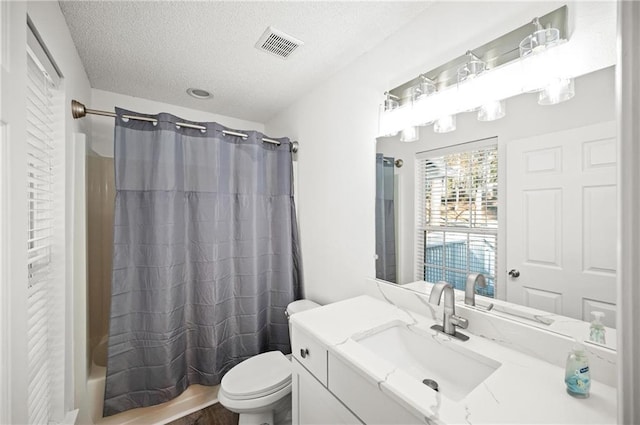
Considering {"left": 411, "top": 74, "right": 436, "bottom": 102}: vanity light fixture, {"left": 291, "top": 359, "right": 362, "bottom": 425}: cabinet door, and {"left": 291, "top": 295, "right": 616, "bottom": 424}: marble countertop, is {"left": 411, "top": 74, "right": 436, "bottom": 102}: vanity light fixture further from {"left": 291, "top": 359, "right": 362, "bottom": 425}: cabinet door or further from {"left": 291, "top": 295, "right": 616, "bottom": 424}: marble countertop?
{"left": 291, "top": 359, "right": 362, "bottom": 425}: cabinet door

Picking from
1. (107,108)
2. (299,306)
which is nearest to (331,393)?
(299,306)

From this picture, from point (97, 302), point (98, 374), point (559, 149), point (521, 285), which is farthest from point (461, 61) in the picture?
point (97, 302)

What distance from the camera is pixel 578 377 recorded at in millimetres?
701

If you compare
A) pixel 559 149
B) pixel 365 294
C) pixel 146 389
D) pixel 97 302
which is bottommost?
pixel 146 389

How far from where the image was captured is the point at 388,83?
1462 mm

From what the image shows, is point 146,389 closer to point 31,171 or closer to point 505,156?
point 31,171

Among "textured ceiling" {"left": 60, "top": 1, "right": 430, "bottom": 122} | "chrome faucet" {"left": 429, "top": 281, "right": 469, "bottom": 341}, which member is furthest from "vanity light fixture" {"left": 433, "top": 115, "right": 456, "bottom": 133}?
"chrome faucet" {"left": 429, "top": 281, "right": 469, "bottom": 341}

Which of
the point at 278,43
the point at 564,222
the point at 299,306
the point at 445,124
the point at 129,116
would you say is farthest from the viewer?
the point at 299,306

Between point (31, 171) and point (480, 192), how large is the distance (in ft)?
5.73

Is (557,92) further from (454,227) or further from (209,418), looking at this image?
(209,418)

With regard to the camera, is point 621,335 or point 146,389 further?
point 146,389

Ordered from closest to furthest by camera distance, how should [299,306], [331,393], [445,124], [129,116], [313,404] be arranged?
[331,393] < [313,404] < [445,124] < [129,116] < [299,306]

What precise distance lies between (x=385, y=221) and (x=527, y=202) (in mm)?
701

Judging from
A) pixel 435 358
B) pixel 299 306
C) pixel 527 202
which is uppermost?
pixel 527 202
